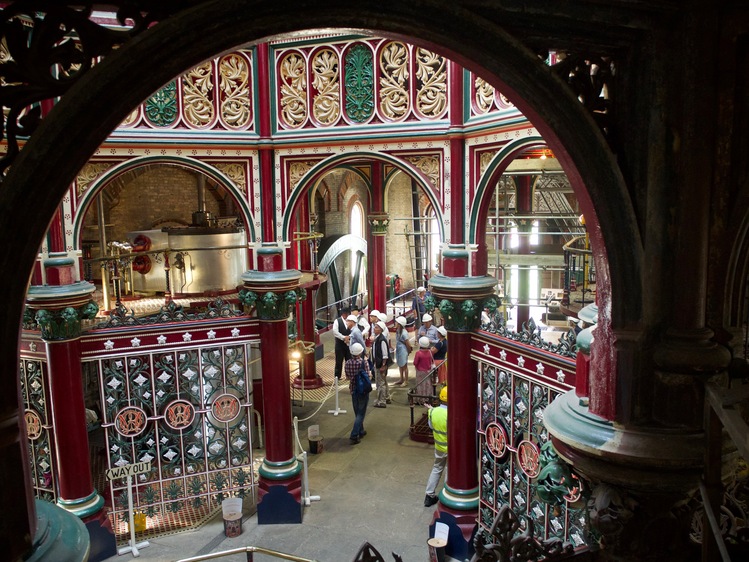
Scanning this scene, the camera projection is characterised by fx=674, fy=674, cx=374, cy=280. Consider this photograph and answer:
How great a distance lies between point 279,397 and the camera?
7.95 m

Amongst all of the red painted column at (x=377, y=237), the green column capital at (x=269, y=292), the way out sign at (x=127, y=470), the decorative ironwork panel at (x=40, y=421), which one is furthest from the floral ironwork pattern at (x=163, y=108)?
the red painted column at (x=377, y=237)

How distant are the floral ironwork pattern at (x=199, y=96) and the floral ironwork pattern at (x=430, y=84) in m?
2.37

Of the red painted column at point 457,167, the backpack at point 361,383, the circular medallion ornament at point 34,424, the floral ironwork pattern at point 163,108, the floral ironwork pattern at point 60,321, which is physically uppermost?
the floral ironwork pattern at point 163,108

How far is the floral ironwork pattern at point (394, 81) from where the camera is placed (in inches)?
288

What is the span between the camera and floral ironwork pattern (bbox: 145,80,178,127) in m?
7.48

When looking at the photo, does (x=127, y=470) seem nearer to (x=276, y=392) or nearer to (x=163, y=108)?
(x=276, y=392)

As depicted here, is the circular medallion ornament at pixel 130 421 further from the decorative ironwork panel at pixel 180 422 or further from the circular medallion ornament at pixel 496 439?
the circular medallion ornament at pixel 496 439

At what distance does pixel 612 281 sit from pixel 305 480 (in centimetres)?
652

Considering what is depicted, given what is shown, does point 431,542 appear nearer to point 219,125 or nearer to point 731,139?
point 219,125

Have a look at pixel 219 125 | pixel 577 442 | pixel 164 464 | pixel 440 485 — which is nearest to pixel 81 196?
pixel 219 125

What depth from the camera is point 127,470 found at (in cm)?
725

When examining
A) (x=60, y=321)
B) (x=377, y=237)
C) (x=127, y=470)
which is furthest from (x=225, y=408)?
(x=377, y=237)

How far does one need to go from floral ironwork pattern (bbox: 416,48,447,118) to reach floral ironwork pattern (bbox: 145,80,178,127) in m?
2.73

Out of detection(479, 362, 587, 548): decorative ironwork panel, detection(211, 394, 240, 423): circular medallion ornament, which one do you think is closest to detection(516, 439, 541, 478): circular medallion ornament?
detection(479, 362, 587, 548): decorative ironwork panel
